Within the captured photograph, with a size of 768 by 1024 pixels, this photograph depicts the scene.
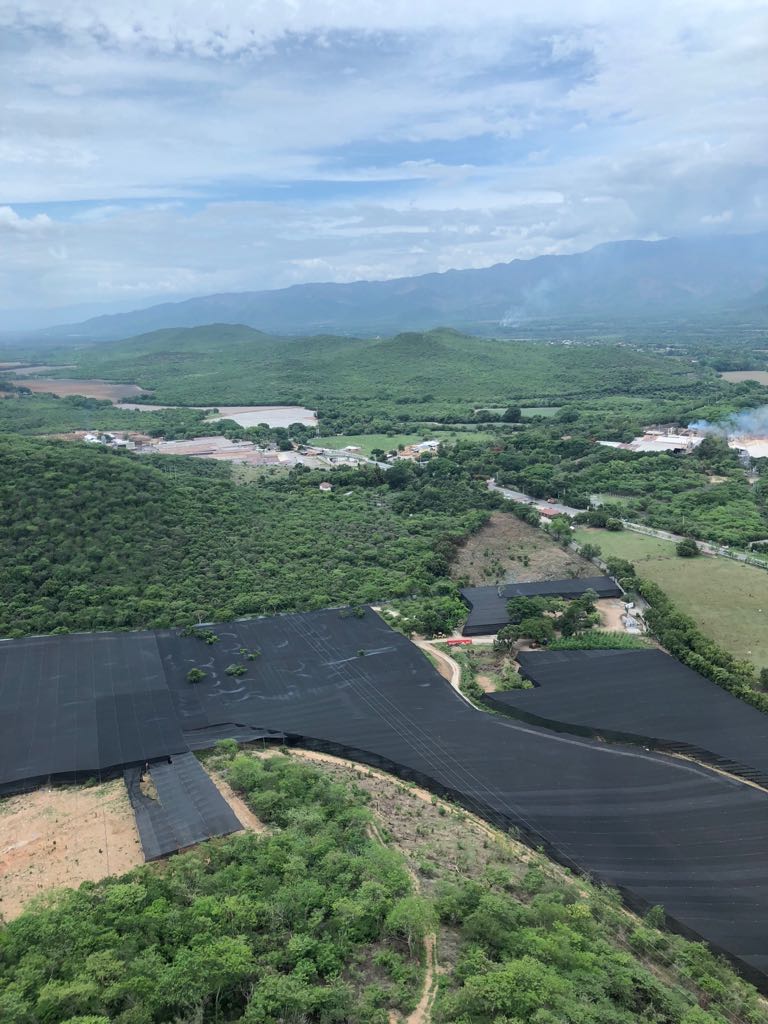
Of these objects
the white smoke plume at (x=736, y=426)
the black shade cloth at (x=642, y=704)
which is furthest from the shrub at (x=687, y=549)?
the white smoke plume at (x=736, y=426)

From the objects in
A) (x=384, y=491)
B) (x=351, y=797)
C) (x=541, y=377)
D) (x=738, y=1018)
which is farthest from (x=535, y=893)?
(x=541, y=377)

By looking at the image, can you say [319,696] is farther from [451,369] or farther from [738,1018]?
[451,369]

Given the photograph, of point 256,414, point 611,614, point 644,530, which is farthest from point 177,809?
point 256,414

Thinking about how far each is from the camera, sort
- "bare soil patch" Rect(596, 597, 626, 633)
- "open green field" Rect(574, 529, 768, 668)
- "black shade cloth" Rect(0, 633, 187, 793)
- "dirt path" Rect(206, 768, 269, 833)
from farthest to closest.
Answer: "bare soil patch" Rect(596, 597, 626, 633) < "open green field" Rect(574, 529, 768, 668) < "black shade cloth" Rect(0, 633, 187, 793) < "dirt path" Rect(206, 768, 269, 833)

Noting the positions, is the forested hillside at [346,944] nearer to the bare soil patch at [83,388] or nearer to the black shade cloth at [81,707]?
the black shade cloth at [81,707]

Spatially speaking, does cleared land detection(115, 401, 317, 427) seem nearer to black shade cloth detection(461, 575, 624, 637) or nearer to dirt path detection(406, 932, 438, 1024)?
black shade cloth detection(461, 575, 624, 637)

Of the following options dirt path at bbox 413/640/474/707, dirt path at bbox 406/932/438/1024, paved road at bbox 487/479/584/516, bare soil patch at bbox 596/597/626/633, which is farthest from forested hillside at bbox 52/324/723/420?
dirt path at bbox 406/932/438/1024

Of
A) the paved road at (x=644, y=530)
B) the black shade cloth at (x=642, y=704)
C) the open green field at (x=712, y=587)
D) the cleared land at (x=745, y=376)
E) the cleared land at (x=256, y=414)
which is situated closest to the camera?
the black shade cloth at (x=642, y=704)

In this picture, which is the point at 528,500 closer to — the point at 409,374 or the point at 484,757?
the point at 484,757
